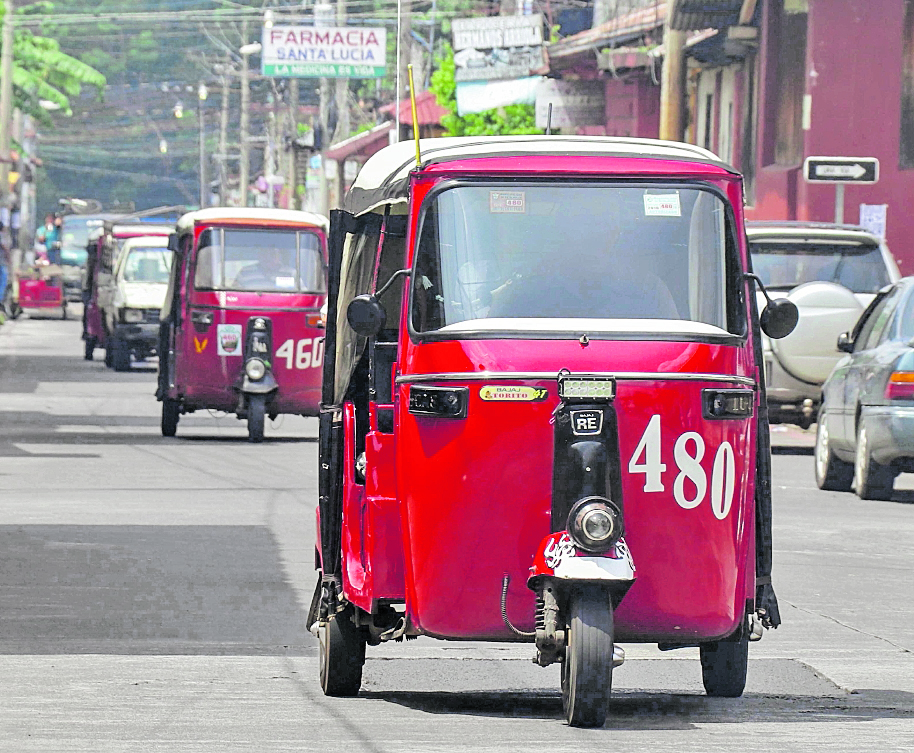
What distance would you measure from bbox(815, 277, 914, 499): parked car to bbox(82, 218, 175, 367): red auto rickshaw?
65.9 feet

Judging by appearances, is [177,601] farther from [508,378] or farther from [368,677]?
[508,378]

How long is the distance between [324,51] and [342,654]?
122ft

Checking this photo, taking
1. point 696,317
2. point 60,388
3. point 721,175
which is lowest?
point 60,388

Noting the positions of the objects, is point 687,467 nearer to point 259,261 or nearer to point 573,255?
point 573,255

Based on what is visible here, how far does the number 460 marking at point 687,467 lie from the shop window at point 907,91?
73.7 ft

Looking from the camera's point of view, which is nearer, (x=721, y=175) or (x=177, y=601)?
(x=721, y=175)

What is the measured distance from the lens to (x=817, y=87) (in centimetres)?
2970

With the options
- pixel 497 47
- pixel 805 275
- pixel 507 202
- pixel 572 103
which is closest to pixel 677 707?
pixel 507 202

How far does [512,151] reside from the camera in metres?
8.27

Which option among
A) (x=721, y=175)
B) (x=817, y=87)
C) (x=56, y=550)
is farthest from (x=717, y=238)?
(x=817, y=87)

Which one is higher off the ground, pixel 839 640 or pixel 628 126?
pixel 628 126

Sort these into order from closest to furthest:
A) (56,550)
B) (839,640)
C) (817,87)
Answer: (839,640) < (56,550) < (817,87)

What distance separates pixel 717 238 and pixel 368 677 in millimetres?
2530

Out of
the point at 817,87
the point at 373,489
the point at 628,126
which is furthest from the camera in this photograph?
the point at 628,126
